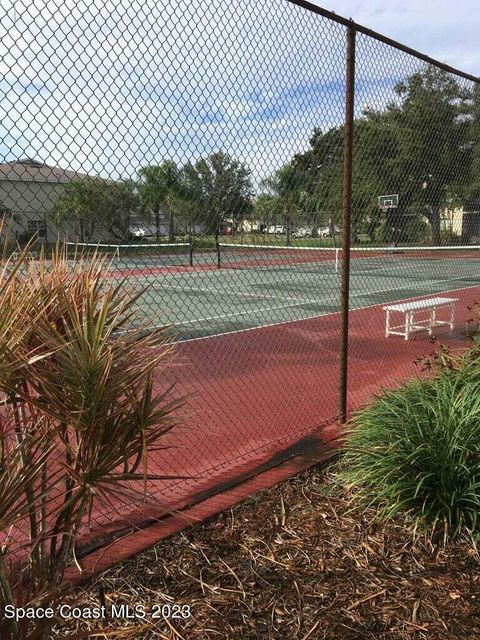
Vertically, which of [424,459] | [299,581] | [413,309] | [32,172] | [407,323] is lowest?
[299,581]

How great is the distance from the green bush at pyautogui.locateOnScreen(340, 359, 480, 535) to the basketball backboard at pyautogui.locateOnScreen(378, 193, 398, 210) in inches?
144

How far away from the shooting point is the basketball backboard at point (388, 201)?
686 cm

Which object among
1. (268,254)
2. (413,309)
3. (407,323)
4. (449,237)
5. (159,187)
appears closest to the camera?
(159,187)

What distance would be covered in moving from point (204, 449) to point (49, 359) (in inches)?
116

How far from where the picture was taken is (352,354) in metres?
7.86

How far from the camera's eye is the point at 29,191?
307cm

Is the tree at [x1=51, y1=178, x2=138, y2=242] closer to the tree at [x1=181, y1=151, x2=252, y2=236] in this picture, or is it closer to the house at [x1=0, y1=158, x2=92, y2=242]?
the house at [x1=0, y1=158, x2=92, y2=242]

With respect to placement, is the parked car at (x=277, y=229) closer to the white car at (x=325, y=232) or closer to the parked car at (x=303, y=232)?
the parked car at (x=303, y=232)

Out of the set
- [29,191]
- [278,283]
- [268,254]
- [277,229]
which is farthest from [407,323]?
[278,283]

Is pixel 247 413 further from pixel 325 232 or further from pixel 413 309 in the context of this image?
pixel 413 309

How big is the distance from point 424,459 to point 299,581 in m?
1.00

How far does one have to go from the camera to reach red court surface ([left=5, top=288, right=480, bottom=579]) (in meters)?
3.21

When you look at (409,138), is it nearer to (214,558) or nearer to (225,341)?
(225,341)

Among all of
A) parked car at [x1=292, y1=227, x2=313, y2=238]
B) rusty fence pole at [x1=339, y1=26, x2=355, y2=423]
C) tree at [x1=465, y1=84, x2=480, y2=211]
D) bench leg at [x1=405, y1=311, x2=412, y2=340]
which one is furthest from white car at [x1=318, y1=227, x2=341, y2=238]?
rusty fence pole at [x1=339, y1=26, x2=355, y2=423]
